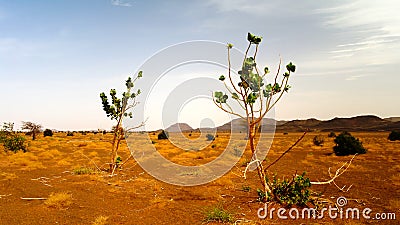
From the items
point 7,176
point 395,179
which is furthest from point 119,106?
Answer: point 395,179

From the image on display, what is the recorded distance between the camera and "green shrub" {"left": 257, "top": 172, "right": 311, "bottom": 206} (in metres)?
9.46

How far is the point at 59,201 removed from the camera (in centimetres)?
1070

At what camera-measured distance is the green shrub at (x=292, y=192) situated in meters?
9.46

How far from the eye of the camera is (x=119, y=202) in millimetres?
10961

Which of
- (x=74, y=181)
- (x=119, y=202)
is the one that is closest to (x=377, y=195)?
(x=119, y=202)

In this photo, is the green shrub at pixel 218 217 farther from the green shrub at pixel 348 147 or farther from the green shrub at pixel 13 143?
the green shrub at pixel 13 143

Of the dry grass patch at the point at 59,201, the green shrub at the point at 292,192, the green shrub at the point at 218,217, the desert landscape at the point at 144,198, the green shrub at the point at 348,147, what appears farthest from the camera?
the green shrub at the point at 348,147

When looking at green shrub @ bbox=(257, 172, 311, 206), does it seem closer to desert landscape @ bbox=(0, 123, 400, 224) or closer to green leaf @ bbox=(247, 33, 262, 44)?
desert landscape @ bbox=(0, 123, 400, 224)

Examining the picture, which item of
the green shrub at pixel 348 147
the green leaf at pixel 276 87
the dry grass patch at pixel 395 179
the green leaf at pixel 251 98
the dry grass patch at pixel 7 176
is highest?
the green leaf at pixel 276 87

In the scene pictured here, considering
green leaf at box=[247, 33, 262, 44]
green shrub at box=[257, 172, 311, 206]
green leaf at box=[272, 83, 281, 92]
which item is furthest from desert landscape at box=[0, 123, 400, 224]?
green leaf at box=[247, 33, 262, 44]

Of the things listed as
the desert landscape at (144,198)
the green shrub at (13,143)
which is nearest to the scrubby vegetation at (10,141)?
the green shrub at (13,143)

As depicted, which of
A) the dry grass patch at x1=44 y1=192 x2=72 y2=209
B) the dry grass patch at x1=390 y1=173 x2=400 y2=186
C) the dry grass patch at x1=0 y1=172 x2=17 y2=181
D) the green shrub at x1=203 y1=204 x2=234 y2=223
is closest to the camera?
the green shrub at x1=203 y1=204 x2=234 y2=223

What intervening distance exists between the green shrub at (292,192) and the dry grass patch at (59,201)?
6.95 m

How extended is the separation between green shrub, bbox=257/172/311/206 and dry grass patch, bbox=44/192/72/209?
6951 mm
